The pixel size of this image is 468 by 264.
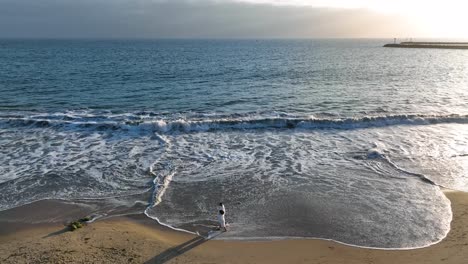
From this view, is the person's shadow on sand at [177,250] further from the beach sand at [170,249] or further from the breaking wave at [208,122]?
the breaking wave at [208,122]

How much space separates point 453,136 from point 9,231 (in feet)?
74.7

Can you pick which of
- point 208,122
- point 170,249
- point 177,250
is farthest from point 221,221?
point 208,122

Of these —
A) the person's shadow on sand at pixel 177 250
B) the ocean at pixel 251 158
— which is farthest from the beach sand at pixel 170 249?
the ocean at pixel 251 158

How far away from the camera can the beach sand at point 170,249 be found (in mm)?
9828

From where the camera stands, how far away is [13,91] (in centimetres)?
3697

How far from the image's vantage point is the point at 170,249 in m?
10.3

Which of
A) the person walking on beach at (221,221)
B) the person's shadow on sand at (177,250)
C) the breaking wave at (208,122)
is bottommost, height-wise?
the person's shadow on sand at (177,250)

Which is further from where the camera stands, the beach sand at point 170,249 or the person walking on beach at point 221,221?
the person walking on beach at point 221,221

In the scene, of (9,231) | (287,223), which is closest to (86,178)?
(9,231)

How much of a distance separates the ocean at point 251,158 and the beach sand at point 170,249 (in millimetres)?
544

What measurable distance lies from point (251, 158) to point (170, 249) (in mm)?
8832

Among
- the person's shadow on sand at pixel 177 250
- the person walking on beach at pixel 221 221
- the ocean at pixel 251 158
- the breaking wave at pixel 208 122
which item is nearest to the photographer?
the person's shadow on sand at pixel 177 250

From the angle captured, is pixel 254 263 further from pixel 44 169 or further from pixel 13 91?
pixel 13 91

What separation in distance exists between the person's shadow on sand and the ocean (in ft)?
2.49
